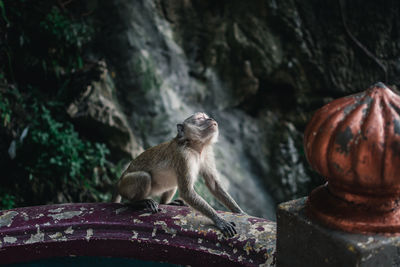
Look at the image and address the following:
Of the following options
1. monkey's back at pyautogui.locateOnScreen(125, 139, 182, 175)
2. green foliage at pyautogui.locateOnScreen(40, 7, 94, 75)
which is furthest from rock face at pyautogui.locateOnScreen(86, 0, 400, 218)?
monkey's back at pyautogui.locateOnScreen(125, 139, 182, 175)

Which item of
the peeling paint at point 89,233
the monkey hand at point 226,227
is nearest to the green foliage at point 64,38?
the peeling paint at point 89,233

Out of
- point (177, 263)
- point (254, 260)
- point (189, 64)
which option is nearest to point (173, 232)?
point (177, 263)

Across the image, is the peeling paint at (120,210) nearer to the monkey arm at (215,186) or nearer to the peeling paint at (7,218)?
the peeling paint at (7,218)

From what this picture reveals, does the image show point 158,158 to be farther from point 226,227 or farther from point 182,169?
point 226,227

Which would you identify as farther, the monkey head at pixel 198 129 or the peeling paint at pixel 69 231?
the monkey head at pixel 198 129

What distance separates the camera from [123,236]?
194 cm

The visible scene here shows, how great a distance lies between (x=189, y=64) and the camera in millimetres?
5547

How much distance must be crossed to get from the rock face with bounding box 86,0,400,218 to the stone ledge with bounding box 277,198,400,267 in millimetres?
3971

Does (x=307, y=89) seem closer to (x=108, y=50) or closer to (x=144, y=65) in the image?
(x=144, y=65)

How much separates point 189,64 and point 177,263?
4009 millimetres

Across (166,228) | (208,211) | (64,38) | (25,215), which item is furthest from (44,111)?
(166,228)

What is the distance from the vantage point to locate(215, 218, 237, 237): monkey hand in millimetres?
1815

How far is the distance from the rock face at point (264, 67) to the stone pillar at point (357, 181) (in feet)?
13.5

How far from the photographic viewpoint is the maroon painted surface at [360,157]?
3.38 feet
